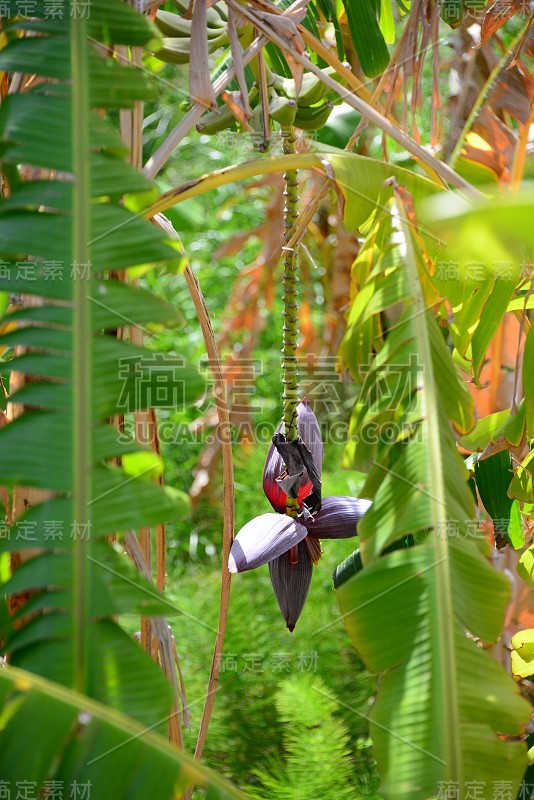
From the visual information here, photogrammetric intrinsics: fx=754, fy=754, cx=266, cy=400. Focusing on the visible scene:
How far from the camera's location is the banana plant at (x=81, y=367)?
34cm

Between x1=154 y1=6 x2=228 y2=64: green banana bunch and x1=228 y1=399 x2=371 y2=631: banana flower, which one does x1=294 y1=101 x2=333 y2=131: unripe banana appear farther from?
x1=228 y1=399 x2=371 y2=631: banana flower

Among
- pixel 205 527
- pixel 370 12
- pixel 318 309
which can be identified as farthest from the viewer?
pixel 318 309

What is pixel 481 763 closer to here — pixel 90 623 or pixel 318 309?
pixel 90 623

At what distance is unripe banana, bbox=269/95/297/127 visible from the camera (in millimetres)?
455

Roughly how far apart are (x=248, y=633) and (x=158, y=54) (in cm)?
95

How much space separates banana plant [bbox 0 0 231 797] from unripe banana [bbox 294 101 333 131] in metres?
0.17

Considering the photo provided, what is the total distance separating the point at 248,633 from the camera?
3.99 feet

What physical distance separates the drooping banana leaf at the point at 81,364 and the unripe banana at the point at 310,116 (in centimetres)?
17

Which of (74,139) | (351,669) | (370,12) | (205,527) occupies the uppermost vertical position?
(370,12)

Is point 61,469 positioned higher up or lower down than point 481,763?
higher up

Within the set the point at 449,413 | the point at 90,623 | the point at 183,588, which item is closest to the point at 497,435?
the point at 449,413

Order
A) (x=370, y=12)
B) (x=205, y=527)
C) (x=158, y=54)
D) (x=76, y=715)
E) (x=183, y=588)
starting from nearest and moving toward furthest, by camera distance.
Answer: (x=76, y=715) < (x=158, y=54) < (x=370, y=12) < (x=183, y=588) < (x=205, y=527)

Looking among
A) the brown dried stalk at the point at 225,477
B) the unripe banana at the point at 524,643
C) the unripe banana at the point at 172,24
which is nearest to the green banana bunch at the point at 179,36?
the unripe banana at the point at 172,24

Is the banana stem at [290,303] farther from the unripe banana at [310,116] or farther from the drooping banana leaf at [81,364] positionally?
the drooping banana leaf at [81,364]
